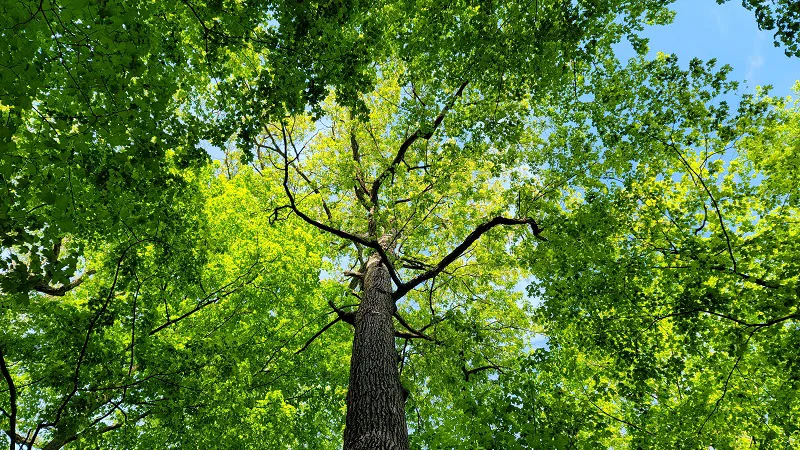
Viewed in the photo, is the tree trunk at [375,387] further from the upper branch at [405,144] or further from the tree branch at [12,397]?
the upper branch at [405,144]

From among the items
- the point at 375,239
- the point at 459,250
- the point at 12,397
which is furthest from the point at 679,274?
the point at 12,397

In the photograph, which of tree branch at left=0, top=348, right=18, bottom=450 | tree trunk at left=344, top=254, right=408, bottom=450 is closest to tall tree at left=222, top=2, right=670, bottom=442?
tree trunk at left=344, top=254, right=408, bottom=450

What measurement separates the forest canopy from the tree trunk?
40 millimetres

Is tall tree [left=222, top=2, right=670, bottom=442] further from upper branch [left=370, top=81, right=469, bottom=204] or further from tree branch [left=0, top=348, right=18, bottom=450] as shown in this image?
tree branch [left=0, top=348, right=18, bottom=450]

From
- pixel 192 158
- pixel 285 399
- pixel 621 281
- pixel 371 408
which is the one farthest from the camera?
pixel 285 399

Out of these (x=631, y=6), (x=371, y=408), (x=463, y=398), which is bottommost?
(x=371, y=408)

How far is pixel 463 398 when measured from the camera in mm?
5535

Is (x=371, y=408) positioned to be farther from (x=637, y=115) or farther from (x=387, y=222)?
(x=637, y=115)

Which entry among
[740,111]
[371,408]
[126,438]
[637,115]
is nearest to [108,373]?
[126,438]

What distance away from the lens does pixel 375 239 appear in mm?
7414

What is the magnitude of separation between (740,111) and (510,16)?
158 inches

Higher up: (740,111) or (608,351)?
(740,111)

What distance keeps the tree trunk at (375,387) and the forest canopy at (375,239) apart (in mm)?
40

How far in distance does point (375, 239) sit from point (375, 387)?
301 cm
